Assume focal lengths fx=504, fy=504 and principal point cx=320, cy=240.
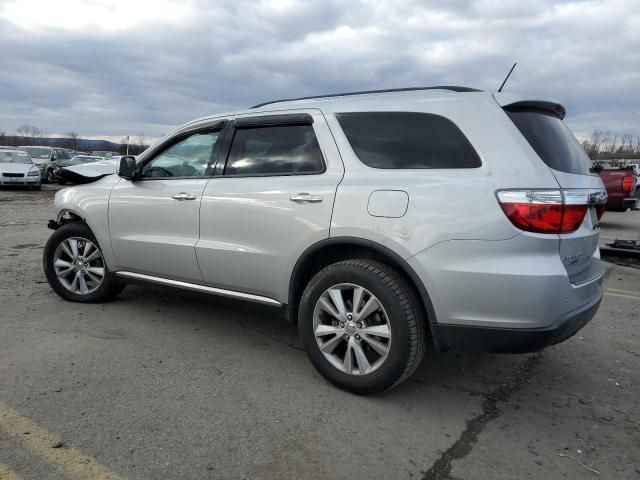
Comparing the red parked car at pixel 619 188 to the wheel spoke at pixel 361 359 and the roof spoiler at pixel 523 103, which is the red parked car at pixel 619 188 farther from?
the wheel spoke at pixel 361 359

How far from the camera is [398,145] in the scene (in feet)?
9.83

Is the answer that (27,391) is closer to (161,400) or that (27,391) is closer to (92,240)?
(161,400)

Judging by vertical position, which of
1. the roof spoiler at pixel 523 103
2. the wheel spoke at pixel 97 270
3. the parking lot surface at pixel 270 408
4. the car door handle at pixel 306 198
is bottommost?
the parking lot surface at pixel 270 408

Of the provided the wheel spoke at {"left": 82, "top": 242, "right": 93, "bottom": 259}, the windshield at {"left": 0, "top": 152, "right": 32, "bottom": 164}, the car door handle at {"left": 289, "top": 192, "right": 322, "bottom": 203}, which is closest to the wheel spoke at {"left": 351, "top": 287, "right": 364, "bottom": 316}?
the car door handle at {"left": 289, "top": 192, "right": 322, "bottom": 203}

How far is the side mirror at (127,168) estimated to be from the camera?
4146 millimetres

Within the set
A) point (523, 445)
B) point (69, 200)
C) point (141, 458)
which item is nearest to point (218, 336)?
point (141, 458)

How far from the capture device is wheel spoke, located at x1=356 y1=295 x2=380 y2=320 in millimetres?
2896

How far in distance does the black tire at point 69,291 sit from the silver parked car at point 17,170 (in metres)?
17.0

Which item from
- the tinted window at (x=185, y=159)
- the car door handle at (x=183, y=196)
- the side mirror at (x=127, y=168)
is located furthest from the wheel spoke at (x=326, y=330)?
the side mirror at (x=127, y=168)

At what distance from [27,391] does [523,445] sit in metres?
2.76

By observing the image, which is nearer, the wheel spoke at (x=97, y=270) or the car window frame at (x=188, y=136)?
the car window frame at (x=188, y=136)

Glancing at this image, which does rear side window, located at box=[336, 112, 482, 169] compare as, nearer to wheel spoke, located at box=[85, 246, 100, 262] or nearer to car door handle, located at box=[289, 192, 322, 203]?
car door handle, located at box=[289, 192, 322, 203]

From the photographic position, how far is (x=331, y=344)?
309cm

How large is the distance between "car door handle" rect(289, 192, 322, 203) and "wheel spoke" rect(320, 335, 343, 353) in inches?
33.3
